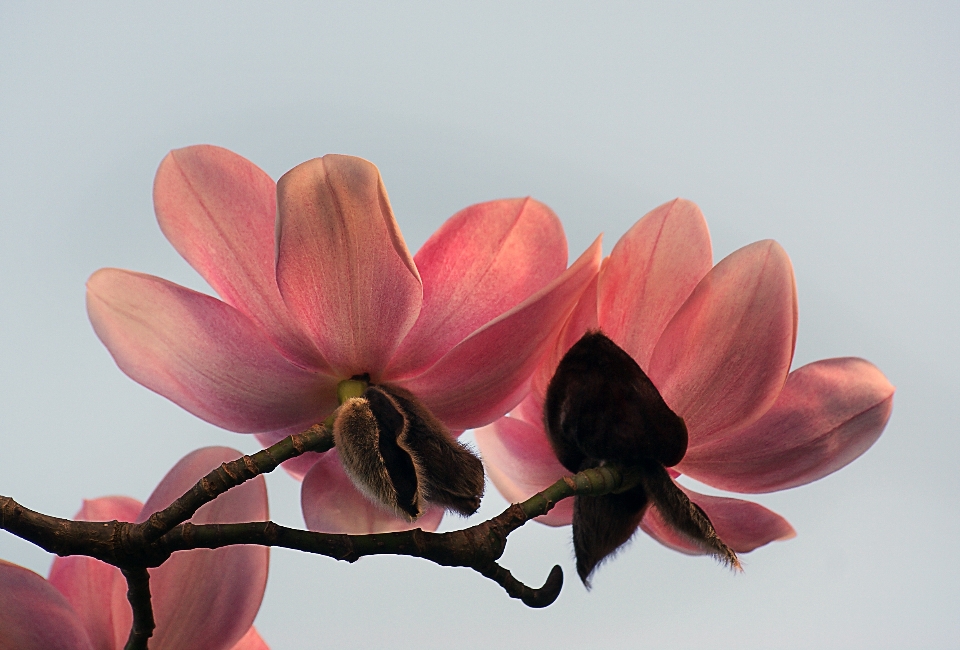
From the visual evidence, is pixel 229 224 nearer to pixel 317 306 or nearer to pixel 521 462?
pixel 317 306

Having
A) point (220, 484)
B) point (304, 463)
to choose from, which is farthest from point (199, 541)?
point (304, 463)

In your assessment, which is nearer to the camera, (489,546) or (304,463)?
(489,546)

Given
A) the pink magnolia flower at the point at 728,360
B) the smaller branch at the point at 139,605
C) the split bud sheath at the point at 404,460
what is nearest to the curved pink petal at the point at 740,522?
the pink magnolia flower at the point at 728,360

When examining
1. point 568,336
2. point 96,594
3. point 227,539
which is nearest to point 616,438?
point 568,336

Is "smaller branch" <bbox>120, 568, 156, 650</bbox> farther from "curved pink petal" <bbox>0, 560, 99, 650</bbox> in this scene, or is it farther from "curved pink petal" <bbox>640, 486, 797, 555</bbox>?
"curved pink petal" <bbox>640, 486, 797, 555</bbox>

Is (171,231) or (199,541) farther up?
(171,231)

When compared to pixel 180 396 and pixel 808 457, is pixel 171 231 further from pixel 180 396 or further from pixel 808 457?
pixel 808 457
